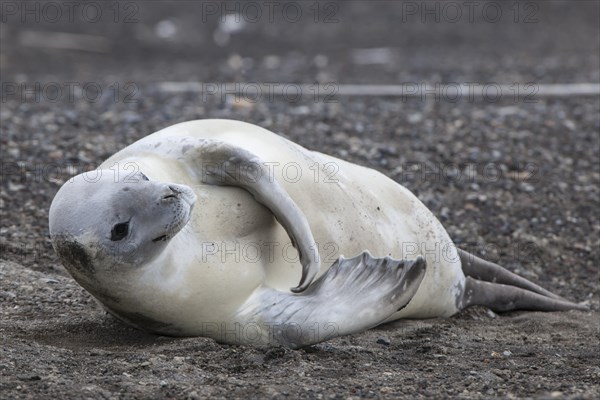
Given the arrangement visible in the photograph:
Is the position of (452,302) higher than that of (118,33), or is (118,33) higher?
(118,33)

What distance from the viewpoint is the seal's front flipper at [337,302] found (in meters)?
4.02

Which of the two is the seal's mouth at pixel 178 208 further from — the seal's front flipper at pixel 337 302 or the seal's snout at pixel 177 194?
the seal's front flipper at pixel 337 302

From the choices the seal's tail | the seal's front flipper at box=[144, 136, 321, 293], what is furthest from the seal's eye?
the seal's tail

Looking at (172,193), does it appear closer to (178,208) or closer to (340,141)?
(178,208)

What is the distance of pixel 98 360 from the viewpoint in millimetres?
3803

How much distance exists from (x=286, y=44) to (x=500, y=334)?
34.3 feet

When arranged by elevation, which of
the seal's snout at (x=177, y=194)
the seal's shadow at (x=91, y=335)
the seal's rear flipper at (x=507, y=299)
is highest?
the seal's snout at (x=177, y=194)

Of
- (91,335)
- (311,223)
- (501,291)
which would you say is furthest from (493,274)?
(91,335)

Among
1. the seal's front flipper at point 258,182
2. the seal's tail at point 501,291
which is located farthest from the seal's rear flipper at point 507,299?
the seal's front flipper at point 258,182

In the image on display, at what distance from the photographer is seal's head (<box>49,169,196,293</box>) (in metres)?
3.64

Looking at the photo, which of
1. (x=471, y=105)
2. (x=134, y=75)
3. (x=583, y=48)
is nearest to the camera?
(x=471, y=105)

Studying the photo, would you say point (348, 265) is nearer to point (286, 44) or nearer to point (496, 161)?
point (496, 161)

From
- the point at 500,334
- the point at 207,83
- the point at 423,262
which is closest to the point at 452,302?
the point at 500,334

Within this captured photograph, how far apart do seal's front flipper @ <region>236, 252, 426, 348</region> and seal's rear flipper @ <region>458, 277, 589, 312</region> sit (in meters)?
1.10
